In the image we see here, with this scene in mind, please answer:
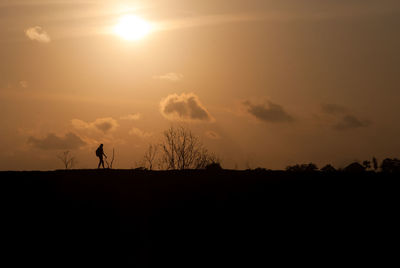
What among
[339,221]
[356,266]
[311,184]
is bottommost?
[356,266]

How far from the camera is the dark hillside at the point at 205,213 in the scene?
1961cm

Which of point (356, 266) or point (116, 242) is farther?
point (116, 242)

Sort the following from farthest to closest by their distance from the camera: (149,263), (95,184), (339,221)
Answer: (95,184), (339,221), (149,263)

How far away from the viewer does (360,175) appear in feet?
97.8

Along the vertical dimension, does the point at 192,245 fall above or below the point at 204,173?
below

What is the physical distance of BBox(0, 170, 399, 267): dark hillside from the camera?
772 inches

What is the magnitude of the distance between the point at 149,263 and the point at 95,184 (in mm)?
9895

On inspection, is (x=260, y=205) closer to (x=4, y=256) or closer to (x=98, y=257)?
(x=98, y=257)

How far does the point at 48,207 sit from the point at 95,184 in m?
3.76

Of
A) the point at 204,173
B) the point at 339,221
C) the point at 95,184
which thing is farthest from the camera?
the point at 204,173

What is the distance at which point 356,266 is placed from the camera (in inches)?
727

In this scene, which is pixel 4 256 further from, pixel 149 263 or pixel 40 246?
pixel 149 263

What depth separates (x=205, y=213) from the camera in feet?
74.5

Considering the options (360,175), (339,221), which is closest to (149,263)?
(339,221)
